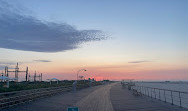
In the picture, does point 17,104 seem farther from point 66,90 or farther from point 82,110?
point 66,90

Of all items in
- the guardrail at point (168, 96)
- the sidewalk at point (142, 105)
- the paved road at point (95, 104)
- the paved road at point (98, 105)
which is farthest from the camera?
the guardrail at point (168, 96)

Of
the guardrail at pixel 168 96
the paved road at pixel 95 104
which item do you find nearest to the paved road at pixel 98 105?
the paved road at pixel 95 104

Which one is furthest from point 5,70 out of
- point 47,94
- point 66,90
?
point 47,94

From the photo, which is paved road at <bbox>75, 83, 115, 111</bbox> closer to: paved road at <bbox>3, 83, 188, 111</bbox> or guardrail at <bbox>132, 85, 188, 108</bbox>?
paved road at <bbox>3, 83, 188, 111</bbox>

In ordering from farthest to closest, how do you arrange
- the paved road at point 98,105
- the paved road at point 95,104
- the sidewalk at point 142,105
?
the paved road at point 95,104 → the paved road at point 98,105 → the sidewalk at point 142,105

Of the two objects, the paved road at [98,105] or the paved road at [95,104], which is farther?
the paved road at [95,104]

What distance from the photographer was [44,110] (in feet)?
43.3

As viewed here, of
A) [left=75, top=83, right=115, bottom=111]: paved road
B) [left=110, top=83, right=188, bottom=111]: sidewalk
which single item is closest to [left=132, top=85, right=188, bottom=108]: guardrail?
[left=110, top=83, right=188, bottom=111]: sidewalk

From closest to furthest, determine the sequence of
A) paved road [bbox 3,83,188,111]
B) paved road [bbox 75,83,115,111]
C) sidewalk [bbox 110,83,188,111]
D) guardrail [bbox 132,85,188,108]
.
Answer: sidewalk [bbox 110,83,188,111]
paved road [bbox 3,83,188,111]
paved road [bbox 75,83,115,111]
guardrail [bbox 132,85,188,108]

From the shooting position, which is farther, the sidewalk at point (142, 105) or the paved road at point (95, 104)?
the paved road at point (95, 104)

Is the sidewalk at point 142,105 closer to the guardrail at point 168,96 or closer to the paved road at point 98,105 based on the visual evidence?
the paved road at point 98,105

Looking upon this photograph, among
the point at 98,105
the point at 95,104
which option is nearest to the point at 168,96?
the point at 95,104

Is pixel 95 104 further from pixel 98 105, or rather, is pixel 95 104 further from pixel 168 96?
pixel 168 96

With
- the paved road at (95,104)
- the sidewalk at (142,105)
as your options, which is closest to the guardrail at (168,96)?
the sidewalk at (142,105)
